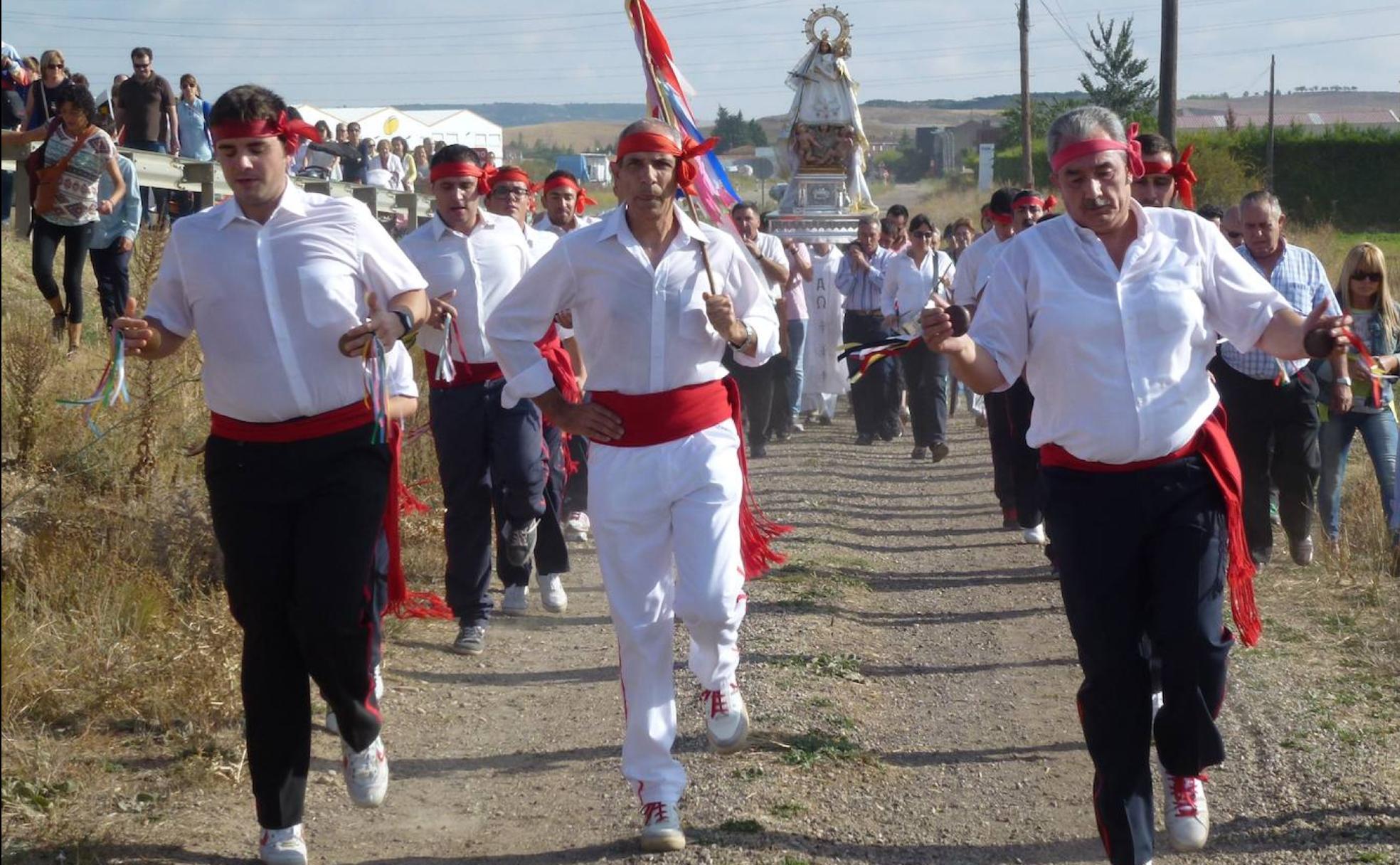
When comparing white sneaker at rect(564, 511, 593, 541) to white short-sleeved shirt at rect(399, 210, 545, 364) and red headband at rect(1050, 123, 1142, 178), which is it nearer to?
white short-sleeved shirt at rect(399, 210, 545, 364)

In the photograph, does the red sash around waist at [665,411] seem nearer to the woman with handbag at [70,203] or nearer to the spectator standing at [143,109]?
the woman with handbag at [70,203]

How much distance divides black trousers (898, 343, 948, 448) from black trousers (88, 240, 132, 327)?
19.9ft

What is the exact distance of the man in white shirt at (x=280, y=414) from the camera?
4621 mm

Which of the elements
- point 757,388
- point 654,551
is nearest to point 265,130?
point 654,551

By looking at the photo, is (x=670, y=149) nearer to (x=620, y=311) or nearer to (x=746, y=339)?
(x=620, y=311)

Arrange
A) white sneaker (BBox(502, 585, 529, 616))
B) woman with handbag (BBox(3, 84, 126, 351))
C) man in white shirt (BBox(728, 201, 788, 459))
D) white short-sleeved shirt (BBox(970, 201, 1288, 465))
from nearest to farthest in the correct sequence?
white short-sleeved shirt (BBox(970, 201, 1288, 465)) → white sneaker (BBox(502, 585, 529, 616)) → woman with handbag (BBox(3, 84, 126, 351)) → man in white shirt (BBox(728, 201, 788, 459))

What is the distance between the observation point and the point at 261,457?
4.63 meters

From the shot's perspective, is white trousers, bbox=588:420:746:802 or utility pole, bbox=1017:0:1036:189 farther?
utility pole, bbox=1017:0:1036:189

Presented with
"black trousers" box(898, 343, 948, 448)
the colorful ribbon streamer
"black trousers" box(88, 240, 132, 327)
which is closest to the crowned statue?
"black trousers" box(898, 343, 948, 448)

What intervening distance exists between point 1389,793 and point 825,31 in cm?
Result: 2092

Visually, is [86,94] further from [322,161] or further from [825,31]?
[825,31]

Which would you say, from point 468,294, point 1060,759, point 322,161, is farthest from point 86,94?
point 322,161

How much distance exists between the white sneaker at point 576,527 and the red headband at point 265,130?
582 cm

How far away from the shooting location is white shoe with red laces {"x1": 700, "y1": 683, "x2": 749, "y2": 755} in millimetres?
5477
